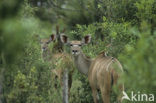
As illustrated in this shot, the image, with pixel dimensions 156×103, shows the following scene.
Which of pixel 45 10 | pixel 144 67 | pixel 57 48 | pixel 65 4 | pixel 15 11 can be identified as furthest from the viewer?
pixel 45 10

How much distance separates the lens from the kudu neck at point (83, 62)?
28.2ft

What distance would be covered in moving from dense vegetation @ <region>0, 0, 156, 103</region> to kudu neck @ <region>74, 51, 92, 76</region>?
37 centimetres

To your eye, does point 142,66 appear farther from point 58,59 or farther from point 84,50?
point 84,50

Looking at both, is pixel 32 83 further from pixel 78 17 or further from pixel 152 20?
pixel 78 17

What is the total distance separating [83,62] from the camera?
8633 mm

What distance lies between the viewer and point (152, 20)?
8.07 m

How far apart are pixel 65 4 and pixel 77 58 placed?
11.1 m

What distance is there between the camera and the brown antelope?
22.0ft

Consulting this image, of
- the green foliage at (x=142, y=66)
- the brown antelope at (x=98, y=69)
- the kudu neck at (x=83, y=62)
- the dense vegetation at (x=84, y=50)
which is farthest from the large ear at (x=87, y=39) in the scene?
the green foliage at (x=142, y=66)

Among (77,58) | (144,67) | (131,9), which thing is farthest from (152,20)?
(144,67)

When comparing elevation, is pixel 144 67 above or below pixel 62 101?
above

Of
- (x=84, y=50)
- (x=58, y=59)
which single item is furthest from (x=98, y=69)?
(x=84, y=50)

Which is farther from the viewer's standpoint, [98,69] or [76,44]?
[76,44]

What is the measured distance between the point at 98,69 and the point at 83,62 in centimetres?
132
